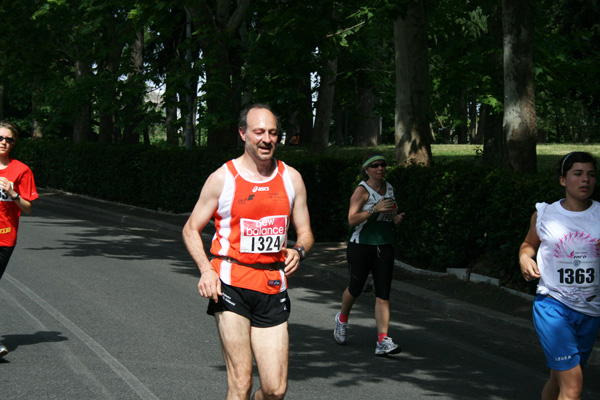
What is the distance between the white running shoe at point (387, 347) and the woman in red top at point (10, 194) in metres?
3.18

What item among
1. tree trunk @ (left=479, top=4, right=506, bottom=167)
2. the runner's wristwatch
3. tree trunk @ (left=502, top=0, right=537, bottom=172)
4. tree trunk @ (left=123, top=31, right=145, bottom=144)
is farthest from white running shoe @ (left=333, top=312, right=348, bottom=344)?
tree trunk @ (left=123, top=31, right=145, bottom=144)

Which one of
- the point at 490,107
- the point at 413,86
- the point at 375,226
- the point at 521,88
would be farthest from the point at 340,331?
the point at 490,107

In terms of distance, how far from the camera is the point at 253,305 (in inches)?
170

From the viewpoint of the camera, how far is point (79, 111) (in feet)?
89.4

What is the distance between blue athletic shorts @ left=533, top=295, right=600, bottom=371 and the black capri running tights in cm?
281

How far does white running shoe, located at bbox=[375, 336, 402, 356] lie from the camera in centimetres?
716

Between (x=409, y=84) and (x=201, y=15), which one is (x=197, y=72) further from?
(x=409, y=84)

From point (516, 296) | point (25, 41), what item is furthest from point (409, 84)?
point (25, 41)

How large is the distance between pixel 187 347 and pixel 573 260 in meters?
3.94

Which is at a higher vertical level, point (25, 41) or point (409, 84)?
point (25, 41)

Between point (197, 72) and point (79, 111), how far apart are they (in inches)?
380

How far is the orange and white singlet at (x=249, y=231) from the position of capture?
4.30 meters

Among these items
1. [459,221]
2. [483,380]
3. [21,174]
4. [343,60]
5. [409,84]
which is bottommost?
[483,380]

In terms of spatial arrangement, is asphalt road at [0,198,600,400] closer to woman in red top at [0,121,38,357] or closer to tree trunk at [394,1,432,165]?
woman in red top at [0,121,38,357]
